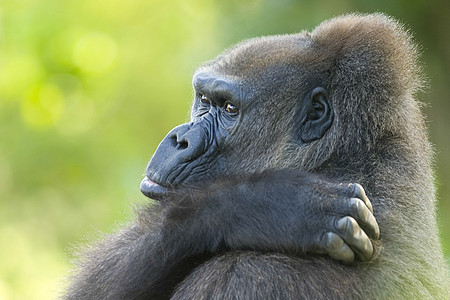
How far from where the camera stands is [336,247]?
106 inches

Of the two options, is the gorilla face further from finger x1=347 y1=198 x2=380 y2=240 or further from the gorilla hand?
finger x1=347 y1=198 x2=380 y2=240

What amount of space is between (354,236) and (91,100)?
7435 mm

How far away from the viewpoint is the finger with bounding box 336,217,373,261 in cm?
264

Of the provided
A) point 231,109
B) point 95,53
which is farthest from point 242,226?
point 95,53

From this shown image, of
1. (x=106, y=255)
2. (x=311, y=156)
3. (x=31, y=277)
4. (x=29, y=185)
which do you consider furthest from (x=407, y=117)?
(x=29, y=185)

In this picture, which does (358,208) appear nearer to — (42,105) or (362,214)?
(362,214)

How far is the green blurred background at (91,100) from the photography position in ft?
24.4

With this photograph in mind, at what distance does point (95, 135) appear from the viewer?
9820 mm

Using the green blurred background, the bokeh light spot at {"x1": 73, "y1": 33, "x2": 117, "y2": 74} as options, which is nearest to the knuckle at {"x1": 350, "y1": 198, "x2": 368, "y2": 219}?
the green blurred background

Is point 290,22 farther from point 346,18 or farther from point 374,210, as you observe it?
point 374,210

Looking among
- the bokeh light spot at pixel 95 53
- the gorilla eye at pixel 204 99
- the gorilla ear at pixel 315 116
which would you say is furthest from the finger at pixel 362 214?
the bokeh light spot at pixel 95 53

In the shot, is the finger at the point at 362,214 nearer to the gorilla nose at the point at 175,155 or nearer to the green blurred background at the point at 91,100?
the gorilla nose at the point at 175,155

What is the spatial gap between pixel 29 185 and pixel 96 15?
7.48 ft

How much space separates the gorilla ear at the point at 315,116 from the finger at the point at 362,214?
552 millimetres
